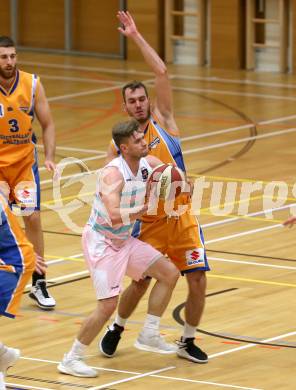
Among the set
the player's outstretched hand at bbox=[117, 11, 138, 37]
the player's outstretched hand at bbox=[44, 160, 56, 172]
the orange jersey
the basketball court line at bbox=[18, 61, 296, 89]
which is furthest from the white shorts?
the basketball court line at bbox=[18, 61, 296, 89]

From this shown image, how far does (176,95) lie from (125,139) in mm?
14499

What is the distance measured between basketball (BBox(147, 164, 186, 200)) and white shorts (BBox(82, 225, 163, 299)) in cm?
46

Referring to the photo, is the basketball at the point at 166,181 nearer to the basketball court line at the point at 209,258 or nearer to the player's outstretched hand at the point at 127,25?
the player's outstretched hand at the point at 127,25

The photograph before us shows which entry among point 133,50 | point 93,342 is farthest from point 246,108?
point 93,342

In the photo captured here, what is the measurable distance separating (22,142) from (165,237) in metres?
2.17

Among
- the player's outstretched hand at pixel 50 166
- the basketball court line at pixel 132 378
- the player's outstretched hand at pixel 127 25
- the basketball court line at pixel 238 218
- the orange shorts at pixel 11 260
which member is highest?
the player's outstretched hand at pixel 127 25

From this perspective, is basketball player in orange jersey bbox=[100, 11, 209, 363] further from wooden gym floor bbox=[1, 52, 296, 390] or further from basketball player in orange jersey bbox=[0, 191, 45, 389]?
basketball player in orange jersey bbox=[0, 191, 45, 389]

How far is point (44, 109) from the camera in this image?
11852 millimetres

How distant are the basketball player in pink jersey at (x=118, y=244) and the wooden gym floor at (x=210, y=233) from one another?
0.41 metres

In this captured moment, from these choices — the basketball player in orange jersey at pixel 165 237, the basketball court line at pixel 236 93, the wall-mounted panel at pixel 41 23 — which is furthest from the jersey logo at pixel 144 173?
the wall-mounted panel at pixel 41 23

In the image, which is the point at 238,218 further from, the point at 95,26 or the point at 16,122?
the point at 95,26

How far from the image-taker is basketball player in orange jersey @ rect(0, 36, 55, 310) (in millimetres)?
11750

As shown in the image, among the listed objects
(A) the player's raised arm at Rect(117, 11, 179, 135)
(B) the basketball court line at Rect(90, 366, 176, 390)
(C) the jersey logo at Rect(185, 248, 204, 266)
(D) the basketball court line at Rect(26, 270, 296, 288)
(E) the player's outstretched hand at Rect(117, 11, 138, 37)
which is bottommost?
(B) the basketball court line at Rect(90, 366, 176, 390)

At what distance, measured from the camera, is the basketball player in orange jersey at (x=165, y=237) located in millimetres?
10109
